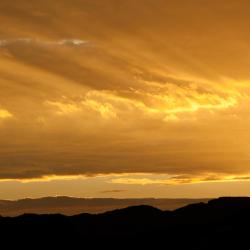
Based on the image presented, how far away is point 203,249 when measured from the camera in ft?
656

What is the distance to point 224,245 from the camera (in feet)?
655

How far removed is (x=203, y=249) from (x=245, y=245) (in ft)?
43.6

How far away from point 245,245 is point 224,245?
6.98m

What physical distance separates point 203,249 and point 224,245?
678 cm

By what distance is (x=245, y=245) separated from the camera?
19625 cm
